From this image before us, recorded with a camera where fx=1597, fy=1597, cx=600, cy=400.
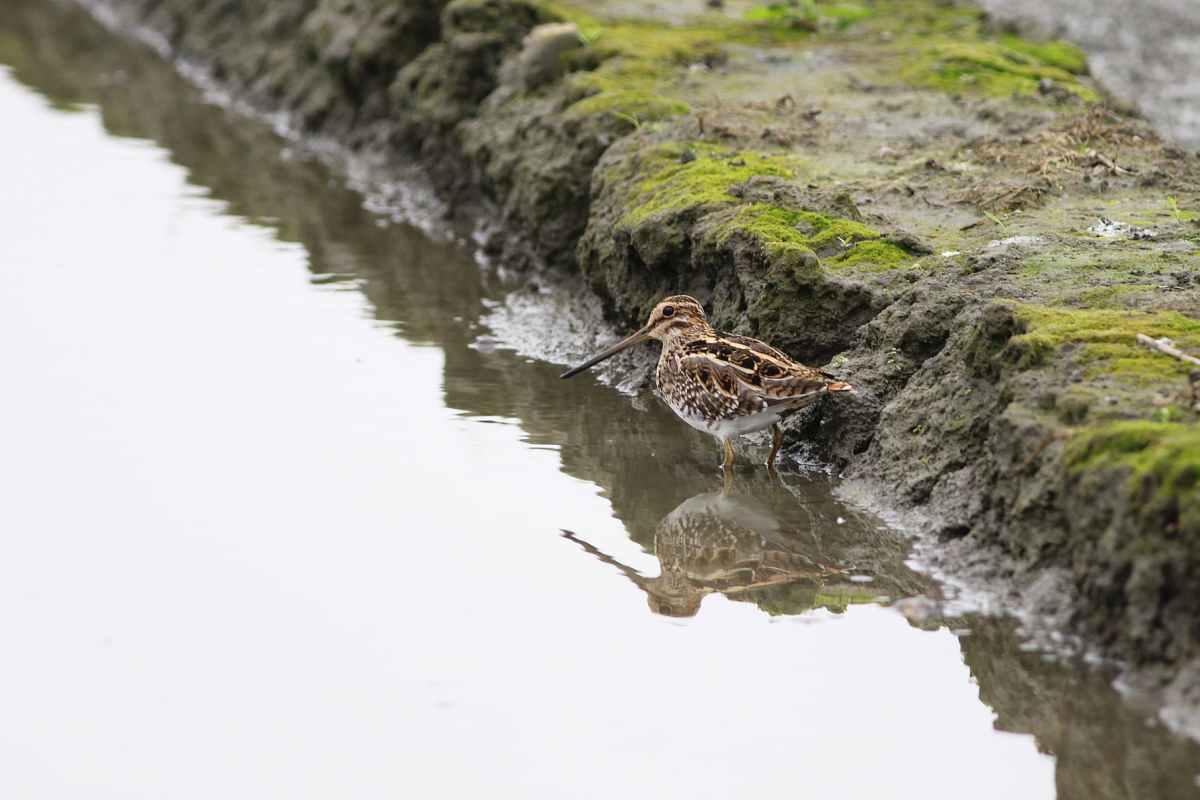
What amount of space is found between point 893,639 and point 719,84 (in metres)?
6.24

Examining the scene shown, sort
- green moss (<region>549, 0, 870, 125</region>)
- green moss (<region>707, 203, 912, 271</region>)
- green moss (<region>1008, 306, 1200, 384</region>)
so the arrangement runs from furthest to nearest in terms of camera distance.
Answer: green moss (<region>549, 0, 870, 125</region>) < green moss (<region>707, 203, 912, 271</region>) < green moss (<region>1008, 306, 1200, 384</region>)

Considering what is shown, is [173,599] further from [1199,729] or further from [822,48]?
[822,48]

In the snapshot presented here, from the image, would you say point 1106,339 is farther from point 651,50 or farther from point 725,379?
point 651,50

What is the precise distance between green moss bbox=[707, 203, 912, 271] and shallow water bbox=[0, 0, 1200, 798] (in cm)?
115

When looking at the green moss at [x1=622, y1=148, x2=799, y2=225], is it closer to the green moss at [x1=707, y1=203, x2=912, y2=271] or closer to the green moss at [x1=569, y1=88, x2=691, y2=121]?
the green moss at [x1=707, y1=203, x2=912, y2=271]

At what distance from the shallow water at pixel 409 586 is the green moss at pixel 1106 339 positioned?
106cm

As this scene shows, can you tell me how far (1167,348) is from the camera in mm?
6277

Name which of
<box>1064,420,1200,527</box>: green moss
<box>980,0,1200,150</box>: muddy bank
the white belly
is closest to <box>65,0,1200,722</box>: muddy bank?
<box>1064,420,1200,527</box>: green moss

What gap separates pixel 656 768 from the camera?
17.6ft

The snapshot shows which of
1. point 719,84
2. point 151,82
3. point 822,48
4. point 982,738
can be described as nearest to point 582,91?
point 719,84

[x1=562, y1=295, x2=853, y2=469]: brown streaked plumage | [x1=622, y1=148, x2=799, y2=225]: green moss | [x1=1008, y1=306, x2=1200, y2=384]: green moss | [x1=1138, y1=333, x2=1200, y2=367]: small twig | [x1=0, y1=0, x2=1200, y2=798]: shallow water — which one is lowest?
[x1=0, y1=0, x2=1200, y2=798]: shallow water

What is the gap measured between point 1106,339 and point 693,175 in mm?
3361

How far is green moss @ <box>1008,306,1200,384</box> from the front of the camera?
20.7ft

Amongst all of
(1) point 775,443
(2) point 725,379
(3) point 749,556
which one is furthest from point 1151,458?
(1) point 775,443
